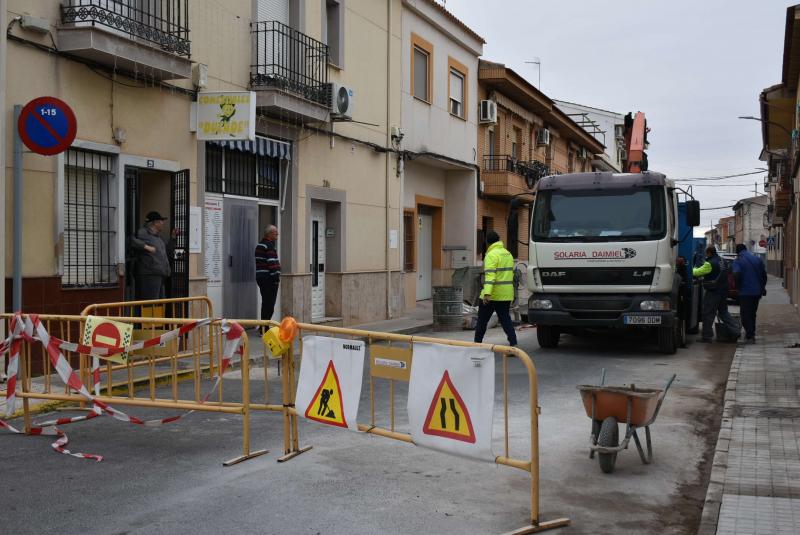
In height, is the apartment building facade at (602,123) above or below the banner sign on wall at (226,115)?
above

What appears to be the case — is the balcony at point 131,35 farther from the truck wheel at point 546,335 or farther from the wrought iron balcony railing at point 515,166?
the wrought iron balcony railing at point 515,166

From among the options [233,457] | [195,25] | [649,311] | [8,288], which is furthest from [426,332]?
[233,457]

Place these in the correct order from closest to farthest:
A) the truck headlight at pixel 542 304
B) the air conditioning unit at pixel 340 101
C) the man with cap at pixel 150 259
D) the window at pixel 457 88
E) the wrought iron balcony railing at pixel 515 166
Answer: the man with cap at pixel 150 259 → the truck headlight at pixel 542 304 → the air conditioning unit at pixel 340 101 → the window at pixel 457 88 → the wrought iron balcony railing at pixel 515 166

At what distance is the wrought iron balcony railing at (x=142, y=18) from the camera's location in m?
9.54

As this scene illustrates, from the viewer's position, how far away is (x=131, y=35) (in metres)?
10.0

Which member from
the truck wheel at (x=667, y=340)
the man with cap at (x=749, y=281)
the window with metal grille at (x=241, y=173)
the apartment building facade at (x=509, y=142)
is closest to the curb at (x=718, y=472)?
the truck wheel at (x=667, y=340)

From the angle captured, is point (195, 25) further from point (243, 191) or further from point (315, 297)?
point (315, 297)

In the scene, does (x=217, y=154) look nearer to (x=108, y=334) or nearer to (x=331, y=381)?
(x=108, y=334)

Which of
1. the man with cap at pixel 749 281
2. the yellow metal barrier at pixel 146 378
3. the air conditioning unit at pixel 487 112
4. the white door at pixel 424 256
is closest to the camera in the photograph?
the yellow metal barrier at pixel 146 378

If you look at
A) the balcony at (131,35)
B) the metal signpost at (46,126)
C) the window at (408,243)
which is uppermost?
the balcony at (131,35)

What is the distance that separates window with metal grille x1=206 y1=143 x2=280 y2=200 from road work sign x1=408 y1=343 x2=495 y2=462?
8.44 m

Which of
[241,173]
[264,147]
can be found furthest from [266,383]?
[264,147]

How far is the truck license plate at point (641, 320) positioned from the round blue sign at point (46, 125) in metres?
7.62

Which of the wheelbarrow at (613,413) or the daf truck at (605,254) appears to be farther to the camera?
the daf truck at (605,254)
